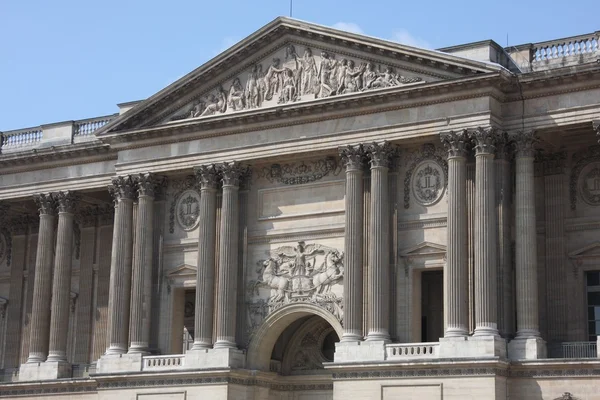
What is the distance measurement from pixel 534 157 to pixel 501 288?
4.89 m

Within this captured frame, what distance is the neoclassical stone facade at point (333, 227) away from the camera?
132 ft

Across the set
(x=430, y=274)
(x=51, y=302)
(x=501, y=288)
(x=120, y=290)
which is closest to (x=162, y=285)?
(x=120, y=290)

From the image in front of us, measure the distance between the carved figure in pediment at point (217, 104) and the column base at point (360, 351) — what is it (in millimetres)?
10543

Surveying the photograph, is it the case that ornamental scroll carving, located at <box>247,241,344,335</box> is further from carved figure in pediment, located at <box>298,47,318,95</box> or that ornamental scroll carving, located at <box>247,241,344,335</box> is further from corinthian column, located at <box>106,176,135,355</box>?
carved figure in pediment, located at <box>298,47,318,95</box>

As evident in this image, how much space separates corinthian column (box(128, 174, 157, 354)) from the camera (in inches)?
1836

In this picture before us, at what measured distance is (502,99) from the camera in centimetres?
4138

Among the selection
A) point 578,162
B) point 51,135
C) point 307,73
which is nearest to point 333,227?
point 307,73

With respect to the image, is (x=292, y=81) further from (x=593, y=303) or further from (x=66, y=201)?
(x=593, y=303)

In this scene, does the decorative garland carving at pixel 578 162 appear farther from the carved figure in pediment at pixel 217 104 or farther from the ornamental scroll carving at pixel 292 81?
the carved figure in pediment at pixel 217 104

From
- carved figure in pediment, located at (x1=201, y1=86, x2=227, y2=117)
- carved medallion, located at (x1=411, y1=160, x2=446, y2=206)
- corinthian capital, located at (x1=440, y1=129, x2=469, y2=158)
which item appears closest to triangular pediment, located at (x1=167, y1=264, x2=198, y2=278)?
carved figure in pediment, located at (x1=201, y1=86, x2=227, y2=117)

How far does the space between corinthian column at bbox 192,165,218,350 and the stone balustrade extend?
710 centimetres

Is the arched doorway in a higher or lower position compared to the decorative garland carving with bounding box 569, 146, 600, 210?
lower

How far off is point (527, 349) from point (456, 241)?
424 cm

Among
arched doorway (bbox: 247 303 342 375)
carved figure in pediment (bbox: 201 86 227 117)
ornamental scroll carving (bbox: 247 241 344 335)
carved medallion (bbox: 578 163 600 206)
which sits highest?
carved figure in pediment (bbox: 201 86 227 117)
